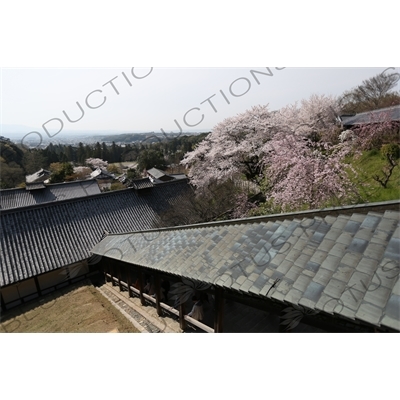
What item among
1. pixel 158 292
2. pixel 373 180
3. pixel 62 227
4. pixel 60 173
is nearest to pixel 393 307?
pixel 158 292

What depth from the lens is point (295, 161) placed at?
1022 centimetres

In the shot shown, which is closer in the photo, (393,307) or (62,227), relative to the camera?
(393,307)

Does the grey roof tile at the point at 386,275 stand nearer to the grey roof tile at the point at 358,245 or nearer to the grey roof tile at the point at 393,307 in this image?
the grey roof tile at the point at 393,307

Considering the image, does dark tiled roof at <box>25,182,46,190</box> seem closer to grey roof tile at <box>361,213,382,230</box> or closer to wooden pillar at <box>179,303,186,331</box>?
wooden pillar at <box>179,303,186,331</box>

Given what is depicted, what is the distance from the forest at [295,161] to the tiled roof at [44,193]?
14.4 m

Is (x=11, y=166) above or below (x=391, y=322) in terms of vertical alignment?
above

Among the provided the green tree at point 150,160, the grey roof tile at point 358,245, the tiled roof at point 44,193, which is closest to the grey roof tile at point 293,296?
the grey roof tile at point 358,245

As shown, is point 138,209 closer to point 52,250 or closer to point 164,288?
point 52,250

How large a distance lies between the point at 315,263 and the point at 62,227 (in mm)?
14375

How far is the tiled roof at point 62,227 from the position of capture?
445 inches

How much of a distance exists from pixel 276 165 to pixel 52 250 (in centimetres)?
1301

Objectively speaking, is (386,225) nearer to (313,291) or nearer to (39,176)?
(313,291)

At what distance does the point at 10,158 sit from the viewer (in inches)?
1652

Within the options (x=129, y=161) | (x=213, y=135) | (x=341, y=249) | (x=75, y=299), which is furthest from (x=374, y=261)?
(x=129, y=161)
